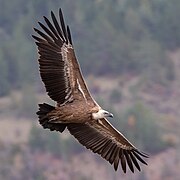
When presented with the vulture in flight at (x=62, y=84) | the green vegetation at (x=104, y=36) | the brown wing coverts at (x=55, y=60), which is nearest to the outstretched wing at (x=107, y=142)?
the vulture in flight at (x=62, y=84)

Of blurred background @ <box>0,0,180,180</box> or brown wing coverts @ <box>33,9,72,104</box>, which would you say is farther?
blurred background @ <box>0,0,180,180</box>

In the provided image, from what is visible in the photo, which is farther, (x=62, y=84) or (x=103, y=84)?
(x=103, y=84)

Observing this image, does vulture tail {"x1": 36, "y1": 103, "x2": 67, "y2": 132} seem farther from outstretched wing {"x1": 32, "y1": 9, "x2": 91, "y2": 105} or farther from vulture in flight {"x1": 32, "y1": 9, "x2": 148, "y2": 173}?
outstretched wing {"x1": 32, "y1": 9, "x2": 91, "y2": 105}

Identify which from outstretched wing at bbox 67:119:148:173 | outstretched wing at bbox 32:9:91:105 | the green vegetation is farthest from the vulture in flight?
the green vegetation

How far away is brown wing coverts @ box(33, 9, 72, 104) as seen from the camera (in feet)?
45.5

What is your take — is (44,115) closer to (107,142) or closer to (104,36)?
(107,142)

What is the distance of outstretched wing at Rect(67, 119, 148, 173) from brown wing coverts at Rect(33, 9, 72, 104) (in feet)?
2.00

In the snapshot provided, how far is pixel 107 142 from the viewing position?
14656 mm

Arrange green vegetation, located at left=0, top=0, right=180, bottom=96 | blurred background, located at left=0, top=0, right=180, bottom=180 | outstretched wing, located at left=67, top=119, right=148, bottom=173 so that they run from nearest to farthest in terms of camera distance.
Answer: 1. outstretched wing, located at left=67, top=119, right=148, bottom=173
2. blurred background, located at left=0, top=0, right=180, bottom=180
3. green vegetation, located at left=0, top=0, right=180, bottom=96

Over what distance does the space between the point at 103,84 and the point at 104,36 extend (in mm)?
6445

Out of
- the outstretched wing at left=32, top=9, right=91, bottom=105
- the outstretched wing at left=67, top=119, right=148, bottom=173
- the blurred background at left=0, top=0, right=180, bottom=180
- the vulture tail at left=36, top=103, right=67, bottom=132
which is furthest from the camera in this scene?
the blurred background at left=0, top=0, right=180, bottom=180

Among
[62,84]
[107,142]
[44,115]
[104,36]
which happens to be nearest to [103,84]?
[104,36]

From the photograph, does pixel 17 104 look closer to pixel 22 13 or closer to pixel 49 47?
pixel 22 13

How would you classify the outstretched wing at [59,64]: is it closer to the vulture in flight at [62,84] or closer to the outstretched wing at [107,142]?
the vulture in flight at [62,84]
